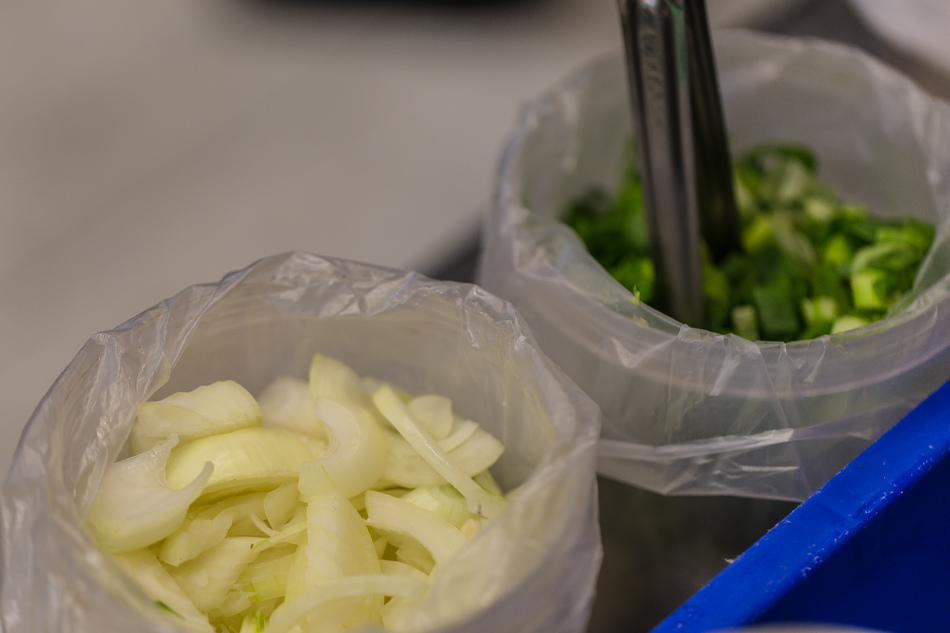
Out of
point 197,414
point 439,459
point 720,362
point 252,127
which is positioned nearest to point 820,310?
point 720,362

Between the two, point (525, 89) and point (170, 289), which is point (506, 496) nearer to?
point (170, 289)

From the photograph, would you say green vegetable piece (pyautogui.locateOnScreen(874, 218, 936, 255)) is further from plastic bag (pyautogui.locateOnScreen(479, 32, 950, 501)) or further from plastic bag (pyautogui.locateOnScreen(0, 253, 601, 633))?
plastic bag (pyautogui.locateOnScreen(0, 253, 601, 633))

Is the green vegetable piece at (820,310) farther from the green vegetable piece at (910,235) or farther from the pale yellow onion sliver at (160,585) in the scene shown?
the pale yellow onion sliver at (160,585)

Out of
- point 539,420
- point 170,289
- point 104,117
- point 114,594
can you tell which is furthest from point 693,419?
point 104,117

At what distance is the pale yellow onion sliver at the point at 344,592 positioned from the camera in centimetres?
36

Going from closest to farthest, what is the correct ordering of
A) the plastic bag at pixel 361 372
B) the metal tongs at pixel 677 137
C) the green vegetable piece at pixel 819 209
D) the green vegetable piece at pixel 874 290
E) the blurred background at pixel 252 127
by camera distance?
the plastic bag at pixel 361 372, the metal tongs at pixel 677 137, the green vegetable piece at pixel 874 290, the green vegetable piece at pixel 819 209, the blurred background at pixel 252 127

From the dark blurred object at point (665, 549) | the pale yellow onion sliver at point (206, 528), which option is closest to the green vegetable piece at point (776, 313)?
the dark blurred object at point (665, 549)

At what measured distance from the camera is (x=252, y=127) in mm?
1187

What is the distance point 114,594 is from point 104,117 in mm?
1060

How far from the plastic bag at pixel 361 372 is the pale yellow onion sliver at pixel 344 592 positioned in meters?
0.03

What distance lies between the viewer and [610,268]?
64 cm

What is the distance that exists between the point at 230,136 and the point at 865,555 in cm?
101

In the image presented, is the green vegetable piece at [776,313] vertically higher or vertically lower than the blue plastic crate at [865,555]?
higher

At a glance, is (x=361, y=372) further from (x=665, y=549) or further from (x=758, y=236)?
(x=758, y=236)
